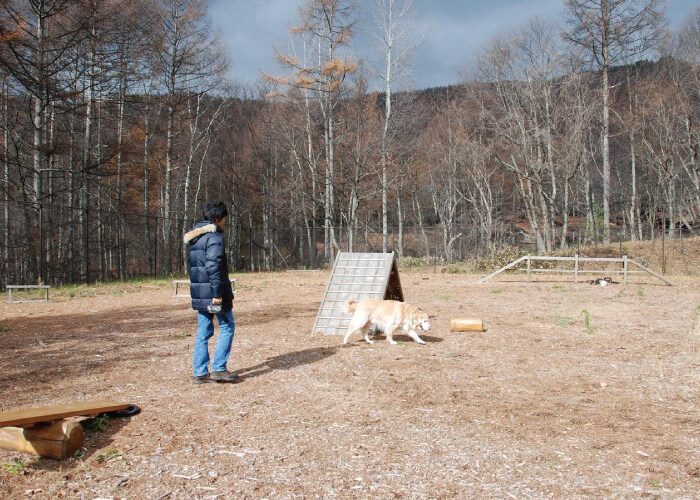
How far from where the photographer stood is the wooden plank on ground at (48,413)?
3631 millimetres

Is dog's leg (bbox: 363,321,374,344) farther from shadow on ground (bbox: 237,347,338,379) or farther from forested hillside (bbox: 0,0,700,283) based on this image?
forested hillside (bbox: 0,0,700,283)

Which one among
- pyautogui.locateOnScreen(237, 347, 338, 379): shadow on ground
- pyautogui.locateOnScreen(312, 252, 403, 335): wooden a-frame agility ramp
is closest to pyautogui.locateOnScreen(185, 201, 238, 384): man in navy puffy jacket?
pyautogui.locateOnScreen(237, 347, 338, 379): shadow on ground

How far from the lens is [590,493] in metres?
3.22

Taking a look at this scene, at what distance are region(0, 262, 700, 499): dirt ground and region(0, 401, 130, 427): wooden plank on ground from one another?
0.59 ft

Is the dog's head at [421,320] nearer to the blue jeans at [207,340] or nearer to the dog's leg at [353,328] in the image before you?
the dog's leg at [353,328]

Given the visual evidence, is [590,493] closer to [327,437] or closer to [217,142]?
[327,437]

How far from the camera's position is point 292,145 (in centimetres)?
3106

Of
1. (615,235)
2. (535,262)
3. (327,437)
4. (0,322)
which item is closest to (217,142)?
(535,262)

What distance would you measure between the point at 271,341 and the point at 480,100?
28215 mm

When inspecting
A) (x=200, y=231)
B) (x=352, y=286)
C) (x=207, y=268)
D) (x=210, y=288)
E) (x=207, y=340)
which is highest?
(x=200, y=231)

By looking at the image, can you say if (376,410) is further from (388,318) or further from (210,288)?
(388,318)

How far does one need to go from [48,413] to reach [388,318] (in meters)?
4.61

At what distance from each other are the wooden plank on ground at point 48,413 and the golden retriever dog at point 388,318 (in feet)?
12.4

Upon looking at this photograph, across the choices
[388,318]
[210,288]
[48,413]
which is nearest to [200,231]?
[210,288]
